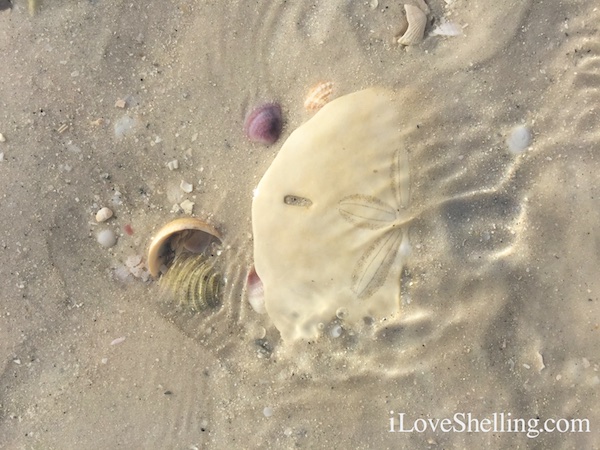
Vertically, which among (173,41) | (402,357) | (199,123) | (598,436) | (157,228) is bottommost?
(598,436)

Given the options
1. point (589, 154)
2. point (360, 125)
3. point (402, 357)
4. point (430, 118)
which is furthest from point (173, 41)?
point (589, 154)

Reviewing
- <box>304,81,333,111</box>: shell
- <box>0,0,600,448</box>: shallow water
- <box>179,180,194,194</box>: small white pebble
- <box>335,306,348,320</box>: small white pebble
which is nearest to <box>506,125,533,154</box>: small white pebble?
<box>0,0,600,448</box>: shallow water

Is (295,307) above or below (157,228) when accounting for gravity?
below

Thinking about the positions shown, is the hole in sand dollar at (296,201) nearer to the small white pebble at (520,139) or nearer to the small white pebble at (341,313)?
the small white pebble at (341,313)

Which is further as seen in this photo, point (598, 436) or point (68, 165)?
point (68, 165)

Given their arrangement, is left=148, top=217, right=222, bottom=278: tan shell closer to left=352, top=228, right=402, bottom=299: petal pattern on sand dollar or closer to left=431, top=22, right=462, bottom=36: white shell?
left=352, top=228, right=402, bottom=299: petal pattern on sand dollar

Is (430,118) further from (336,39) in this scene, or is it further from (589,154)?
(589,154)
